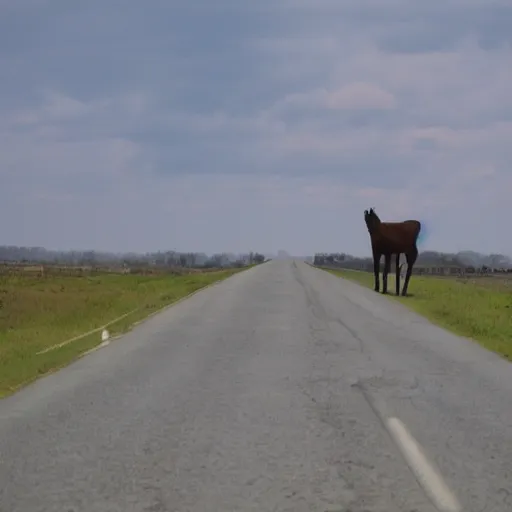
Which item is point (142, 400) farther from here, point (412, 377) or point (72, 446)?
point (412, 377)

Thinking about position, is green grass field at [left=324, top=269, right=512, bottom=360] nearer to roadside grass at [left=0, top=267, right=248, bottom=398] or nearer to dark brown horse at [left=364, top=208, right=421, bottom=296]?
dark brown horse at [left=364, top=208, right=421, bottom=296]

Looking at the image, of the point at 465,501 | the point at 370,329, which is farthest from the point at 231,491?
the point at 370,329

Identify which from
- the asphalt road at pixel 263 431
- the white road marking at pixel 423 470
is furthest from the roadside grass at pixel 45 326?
the white road marking at pixel 423 470

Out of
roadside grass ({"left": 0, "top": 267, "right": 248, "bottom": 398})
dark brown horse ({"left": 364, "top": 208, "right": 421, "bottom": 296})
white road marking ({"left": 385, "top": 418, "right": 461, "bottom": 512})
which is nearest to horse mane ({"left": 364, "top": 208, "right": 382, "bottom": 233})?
dark brown horse ({"left": 364, "top": 208, "right": 421, "bottom": 296})

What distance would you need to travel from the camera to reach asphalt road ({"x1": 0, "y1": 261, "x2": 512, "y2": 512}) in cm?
534

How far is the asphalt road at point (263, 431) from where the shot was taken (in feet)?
17.5

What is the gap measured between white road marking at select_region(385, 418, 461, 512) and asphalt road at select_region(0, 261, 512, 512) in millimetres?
19

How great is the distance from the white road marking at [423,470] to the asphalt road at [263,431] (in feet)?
0.06

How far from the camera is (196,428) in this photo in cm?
746

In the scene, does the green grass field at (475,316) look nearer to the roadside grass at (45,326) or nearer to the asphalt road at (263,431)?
the asphalt road at (263,431)

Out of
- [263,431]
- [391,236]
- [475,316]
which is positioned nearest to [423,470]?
[263,431]

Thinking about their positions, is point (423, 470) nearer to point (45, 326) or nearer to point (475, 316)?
point (475, 316)

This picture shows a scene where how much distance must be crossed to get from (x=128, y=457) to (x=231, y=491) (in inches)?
50.7

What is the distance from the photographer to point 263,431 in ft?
24.2
